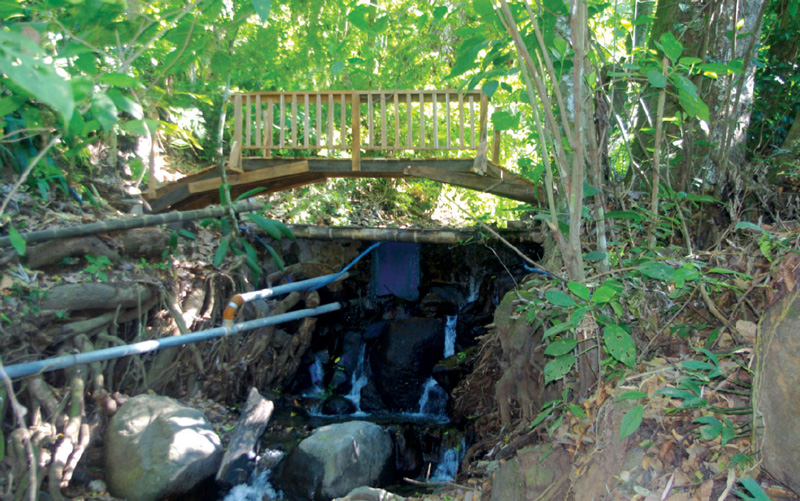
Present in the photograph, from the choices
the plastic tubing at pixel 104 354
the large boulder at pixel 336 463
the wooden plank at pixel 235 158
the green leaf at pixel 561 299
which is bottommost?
the large boulder at pixel 336 463

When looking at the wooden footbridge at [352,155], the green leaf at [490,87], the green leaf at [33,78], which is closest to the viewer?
the green leaf at [33,78]

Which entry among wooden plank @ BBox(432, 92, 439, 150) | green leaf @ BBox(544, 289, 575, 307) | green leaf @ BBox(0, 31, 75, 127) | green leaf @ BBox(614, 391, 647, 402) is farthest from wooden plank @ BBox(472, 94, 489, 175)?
green leaf @ BBox(0, 31, 75, 127)

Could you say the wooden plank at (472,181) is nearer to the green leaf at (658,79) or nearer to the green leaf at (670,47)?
the green leaf at (670,47)

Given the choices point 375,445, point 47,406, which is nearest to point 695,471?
point 375,445

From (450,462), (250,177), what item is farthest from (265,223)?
(450,462)

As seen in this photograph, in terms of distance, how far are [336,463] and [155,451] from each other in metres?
1.60

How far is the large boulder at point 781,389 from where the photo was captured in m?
1.76

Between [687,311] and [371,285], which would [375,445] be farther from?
[371,285]

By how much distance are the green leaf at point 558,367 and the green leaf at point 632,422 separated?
14.6 inches

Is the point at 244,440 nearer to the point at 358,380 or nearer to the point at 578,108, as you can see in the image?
the point at 358,380

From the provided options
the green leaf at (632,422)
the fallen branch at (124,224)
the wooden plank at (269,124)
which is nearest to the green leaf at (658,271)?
the green leaf at (632,422)

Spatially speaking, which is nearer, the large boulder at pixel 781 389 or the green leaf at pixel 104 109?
the green leaf at pixel 104 109

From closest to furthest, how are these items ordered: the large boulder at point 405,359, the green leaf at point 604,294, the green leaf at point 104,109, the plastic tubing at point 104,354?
the green leaf at point 104,109
the green leaf at point 604,294
the plastic tubing at point 104,354
the large boulder at point 405,359

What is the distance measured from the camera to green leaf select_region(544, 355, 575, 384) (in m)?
2.37
